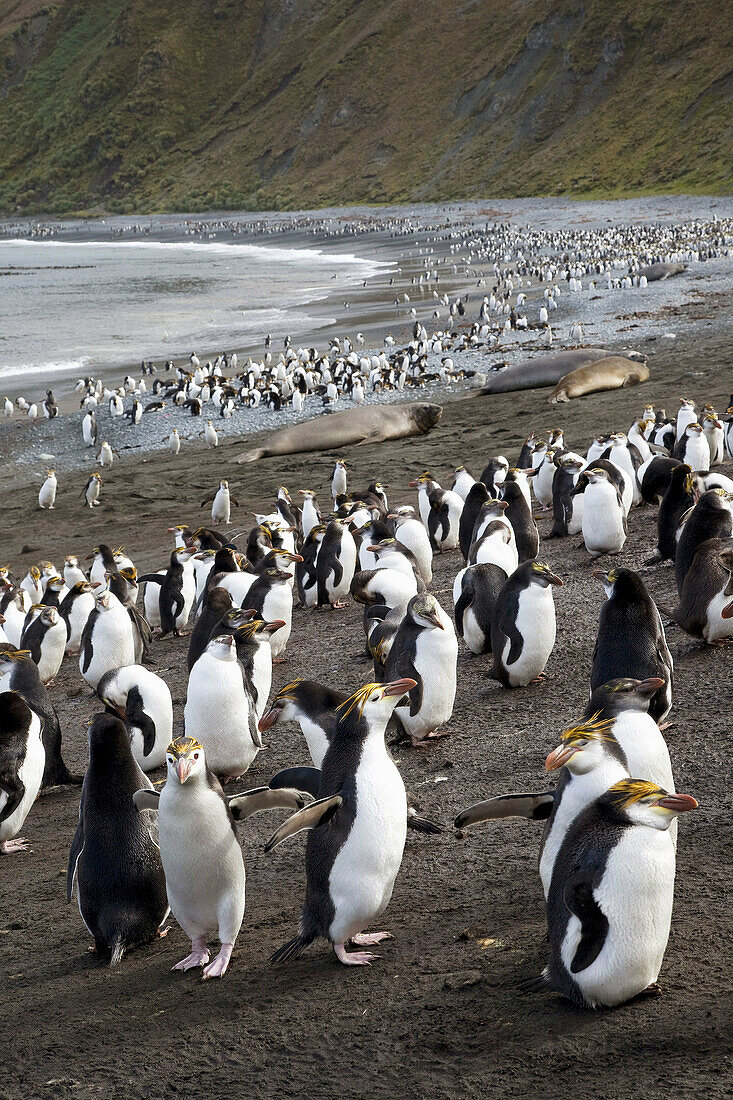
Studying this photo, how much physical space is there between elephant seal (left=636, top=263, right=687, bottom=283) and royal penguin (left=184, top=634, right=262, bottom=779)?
103 feet

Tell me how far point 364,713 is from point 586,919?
1.28 metres

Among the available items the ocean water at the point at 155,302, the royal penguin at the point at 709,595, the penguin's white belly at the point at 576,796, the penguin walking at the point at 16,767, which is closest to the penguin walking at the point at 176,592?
the penguin walking at the point at 16,767

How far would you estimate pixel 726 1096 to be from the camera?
2.85m

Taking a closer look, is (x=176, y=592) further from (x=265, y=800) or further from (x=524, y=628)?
(x=265, y=800)

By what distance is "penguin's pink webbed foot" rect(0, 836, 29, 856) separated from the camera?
18.7ft

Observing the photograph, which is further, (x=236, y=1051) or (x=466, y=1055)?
(x=236, y=1051)

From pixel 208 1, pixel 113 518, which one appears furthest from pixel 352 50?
pixel 113 518

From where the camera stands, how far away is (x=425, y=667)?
601 cm

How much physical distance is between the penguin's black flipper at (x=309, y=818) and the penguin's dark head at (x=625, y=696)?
1172mm

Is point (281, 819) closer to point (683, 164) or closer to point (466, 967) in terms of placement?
point (466, 967)

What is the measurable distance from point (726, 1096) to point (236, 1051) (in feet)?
5.10

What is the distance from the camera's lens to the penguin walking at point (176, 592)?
32.7 feet

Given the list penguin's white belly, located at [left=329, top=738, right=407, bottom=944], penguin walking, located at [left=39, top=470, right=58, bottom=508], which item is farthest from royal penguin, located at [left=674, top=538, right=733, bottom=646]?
penguin walking, located at [left=39, top=470, right=58, bottom=508]

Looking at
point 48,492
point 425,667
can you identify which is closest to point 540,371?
point 48,492
